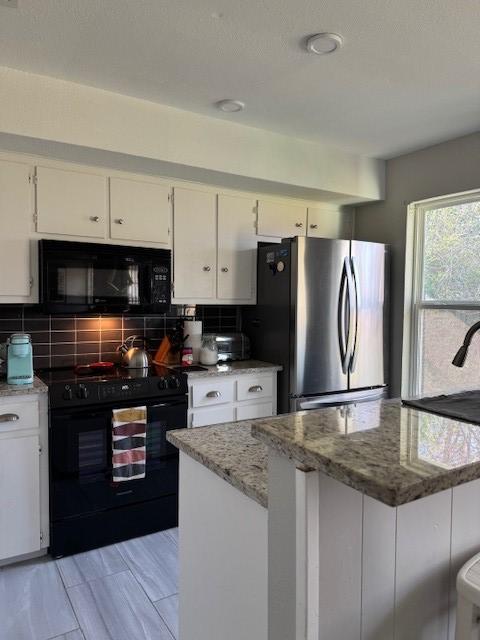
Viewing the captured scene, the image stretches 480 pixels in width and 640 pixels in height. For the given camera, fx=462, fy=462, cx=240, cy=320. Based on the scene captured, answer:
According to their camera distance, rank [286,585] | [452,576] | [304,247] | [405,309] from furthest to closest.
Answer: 1. [405,309]
2. [304,247]
3. [452,576]
4. [286,585]

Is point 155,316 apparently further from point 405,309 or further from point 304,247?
point 405,309

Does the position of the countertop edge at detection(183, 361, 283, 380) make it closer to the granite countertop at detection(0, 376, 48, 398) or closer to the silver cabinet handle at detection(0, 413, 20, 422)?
the granite countertop at detection(0, 376, 48, 398)

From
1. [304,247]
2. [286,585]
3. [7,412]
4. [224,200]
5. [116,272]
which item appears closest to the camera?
[286,585]

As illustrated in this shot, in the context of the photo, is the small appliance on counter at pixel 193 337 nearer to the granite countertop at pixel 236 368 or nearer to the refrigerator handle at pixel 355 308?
the granite countertop at pixel 236 368

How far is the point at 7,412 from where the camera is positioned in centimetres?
235

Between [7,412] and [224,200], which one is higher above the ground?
[224,200]

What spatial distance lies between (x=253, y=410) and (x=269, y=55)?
6.94ft

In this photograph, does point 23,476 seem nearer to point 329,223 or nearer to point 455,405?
point 455,405

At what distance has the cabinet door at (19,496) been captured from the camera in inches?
93.4

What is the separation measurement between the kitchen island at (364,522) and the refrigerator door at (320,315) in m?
2.03

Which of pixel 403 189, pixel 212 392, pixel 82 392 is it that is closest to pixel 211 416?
pixel 212 392

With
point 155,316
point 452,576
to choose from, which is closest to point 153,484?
point 155,316

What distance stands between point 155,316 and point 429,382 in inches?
83.3

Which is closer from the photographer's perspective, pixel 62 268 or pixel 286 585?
pixel 286 585
